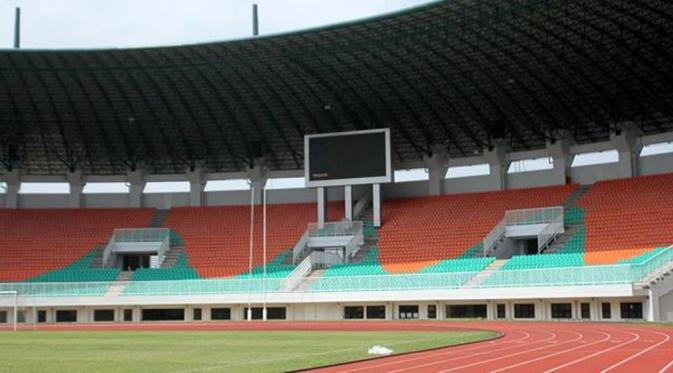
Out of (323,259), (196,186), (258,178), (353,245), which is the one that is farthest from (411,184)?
(196,186)

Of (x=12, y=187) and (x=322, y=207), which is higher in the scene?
(x=12, y=187)

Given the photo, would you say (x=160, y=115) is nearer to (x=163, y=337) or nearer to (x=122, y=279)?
(x=122, y=279)

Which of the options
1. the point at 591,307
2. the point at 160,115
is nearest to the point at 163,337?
the point at 591,307

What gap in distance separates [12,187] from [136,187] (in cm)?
853

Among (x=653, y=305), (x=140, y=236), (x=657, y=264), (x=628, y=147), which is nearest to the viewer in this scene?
(x=653, y=305)

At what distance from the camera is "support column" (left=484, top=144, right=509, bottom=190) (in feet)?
197

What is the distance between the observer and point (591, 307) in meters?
43.6

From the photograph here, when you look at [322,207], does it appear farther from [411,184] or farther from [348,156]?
[411,184]

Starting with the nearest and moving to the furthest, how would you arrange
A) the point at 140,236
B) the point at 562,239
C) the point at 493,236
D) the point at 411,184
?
1. the point at 562,239
2. the point at 493,236
3. the point at 140,236
4. the point at 411,184

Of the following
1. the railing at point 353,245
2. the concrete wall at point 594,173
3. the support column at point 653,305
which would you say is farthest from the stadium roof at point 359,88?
the support column at point 653,305

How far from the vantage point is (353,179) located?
55531 mm

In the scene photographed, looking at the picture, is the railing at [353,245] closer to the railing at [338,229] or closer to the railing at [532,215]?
the railing at [338,229]

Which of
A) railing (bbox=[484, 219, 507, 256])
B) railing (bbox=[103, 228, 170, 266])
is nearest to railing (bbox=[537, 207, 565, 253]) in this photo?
railing (bbox=[484, 219, 507, 256])

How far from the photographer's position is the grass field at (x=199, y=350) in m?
20.4
